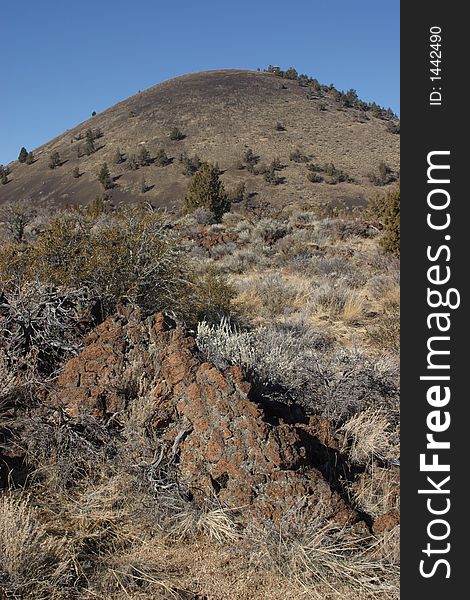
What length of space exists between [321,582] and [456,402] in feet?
3.45

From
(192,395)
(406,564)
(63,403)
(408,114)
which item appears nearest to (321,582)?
(406,564)

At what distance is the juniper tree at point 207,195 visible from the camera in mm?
25281

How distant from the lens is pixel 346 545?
9.06 ft

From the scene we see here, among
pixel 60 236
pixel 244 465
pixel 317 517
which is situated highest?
pixel 60 236

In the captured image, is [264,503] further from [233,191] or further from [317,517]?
[233,191]

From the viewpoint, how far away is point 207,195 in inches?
1005

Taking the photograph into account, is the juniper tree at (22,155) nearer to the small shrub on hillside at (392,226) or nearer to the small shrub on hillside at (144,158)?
the small shrub on hillside at (144,158)

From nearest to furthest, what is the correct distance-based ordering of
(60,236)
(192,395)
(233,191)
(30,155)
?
(192,395) < (60,236) < (233,191) < (30,155)

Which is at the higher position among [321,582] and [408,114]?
[408,114]

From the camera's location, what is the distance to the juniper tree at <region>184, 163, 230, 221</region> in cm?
2528

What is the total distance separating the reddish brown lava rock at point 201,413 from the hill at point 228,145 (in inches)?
1578

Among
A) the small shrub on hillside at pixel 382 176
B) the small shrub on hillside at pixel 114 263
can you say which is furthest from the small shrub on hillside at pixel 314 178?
the small shrub on hillside at pixel 114 263

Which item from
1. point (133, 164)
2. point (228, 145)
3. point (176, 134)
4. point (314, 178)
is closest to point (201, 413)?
point (314, 178)

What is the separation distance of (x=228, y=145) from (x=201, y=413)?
5666 cm
